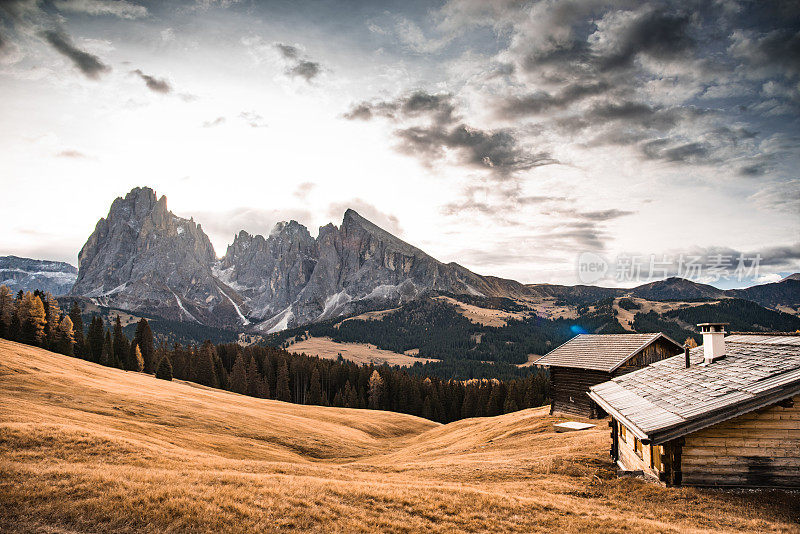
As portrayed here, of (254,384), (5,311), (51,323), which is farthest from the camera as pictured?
(254,384)

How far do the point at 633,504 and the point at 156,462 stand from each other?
66.6 ft

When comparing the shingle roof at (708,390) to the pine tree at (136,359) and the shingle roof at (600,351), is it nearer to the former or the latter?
the shingle roof at (600,351)

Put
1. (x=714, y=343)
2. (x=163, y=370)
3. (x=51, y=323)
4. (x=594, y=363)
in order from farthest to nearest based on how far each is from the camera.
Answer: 1. (x=51, y=323)
2. (x=163, y=370)
3. (x=594, y=363)
4. (x=714, y=343)

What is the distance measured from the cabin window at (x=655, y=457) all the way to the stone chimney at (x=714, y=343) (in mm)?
5366

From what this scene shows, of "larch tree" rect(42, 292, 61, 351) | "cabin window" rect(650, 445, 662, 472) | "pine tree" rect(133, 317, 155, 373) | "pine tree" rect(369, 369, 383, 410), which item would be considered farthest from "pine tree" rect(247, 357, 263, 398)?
"cabin window" rect(650, 445, 662, 472)

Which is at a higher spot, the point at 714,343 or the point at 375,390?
the point at 714,343

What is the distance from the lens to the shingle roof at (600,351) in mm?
38219

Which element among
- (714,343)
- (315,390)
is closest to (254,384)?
(315,390)

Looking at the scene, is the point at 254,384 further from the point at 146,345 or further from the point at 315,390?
the point at 146,345

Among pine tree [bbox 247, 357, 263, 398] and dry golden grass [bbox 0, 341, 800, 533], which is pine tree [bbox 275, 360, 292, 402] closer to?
pine tree [bbox 247, 357, 263, 398]

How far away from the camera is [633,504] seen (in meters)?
14.4

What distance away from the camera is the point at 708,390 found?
15633 mm

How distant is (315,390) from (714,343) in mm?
97617

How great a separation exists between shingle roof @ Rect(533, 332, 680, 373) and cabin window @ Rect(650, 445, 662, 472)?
866 inches
